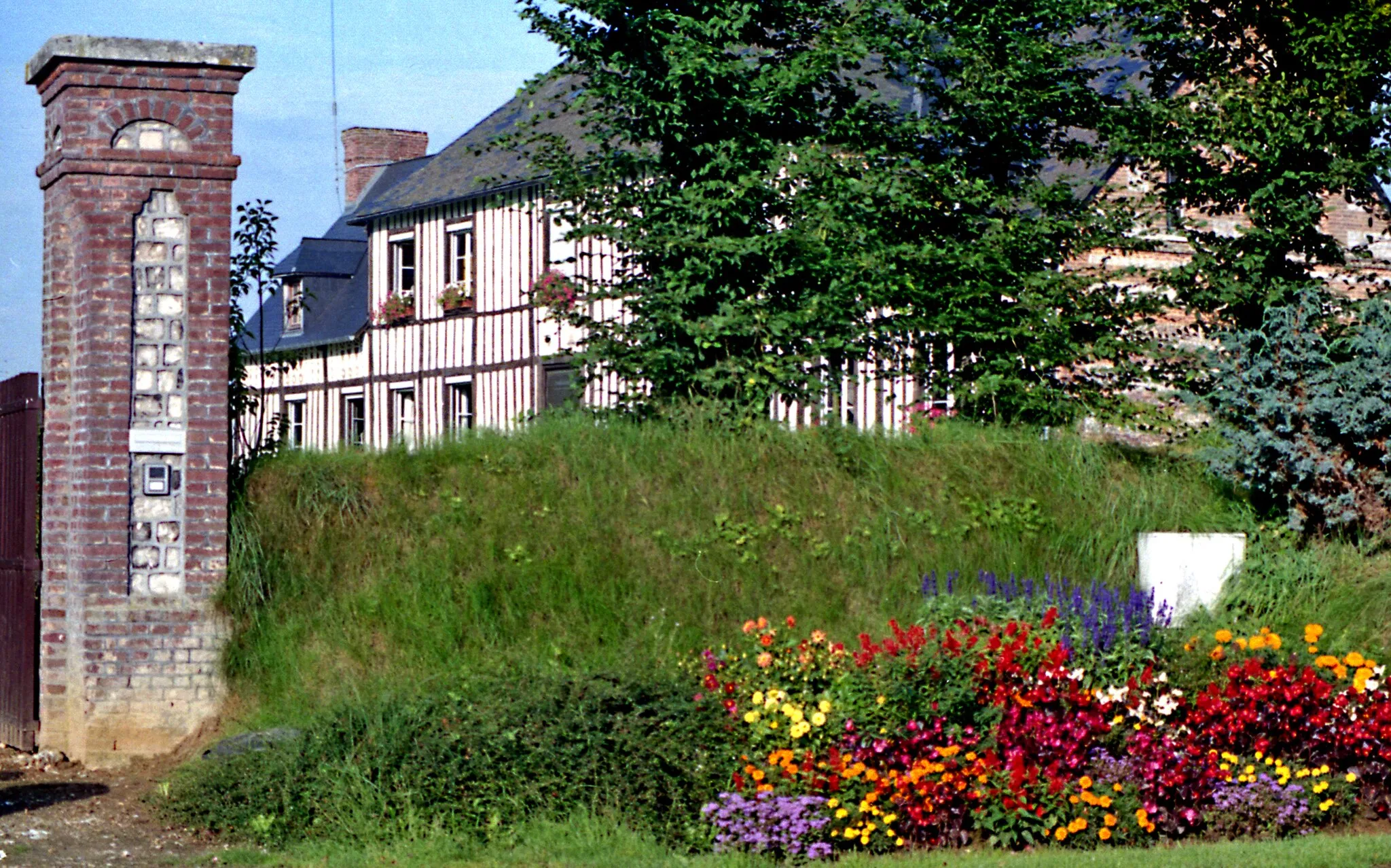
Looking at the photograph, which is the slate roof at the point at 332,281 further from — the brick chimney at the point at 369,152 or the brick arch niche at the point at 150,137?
the brick arch niche at the point at 150,137

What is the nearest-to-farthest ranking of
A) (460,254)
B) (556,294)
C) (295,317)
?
(556,294), (460,254), (295,317)

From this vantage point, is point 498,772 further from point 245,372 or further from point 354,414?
point 354,414

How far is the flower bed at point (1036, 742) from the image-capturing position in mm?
7605

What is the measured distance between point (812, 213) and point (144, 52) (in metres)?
5.08

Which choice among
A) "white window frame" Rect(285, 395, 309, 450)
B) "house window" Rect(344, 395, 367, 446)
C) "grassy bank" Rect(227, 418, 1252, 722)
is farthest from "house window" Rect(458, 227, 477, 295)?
"grassy bank" Rect(227, 418, 1252, 722)

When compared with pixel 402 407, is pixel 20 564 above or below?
below

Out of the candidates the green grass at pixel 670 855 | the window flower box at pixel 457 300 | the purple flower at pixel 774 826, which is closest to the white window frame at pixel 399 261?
the window flower box at pixel 457 300

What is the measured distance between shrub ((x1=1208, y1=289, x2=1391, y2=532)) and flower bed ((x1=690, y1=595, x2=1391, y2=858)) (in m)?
1.89

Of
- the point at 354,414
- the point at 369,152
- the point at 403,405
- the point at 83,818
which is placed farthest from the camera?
the point at 369,152

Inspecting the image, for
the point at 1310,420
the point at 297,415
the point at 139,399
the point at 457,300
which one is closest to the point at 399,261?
the point at 457,300

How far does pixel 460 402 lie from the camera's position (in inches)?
1050

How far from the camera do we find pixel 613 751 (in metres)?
7.81

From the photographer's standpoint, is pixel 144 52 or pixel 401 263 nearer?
pixel 144 52

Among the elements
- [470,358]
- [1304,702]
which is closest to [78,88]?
[1304,702]
